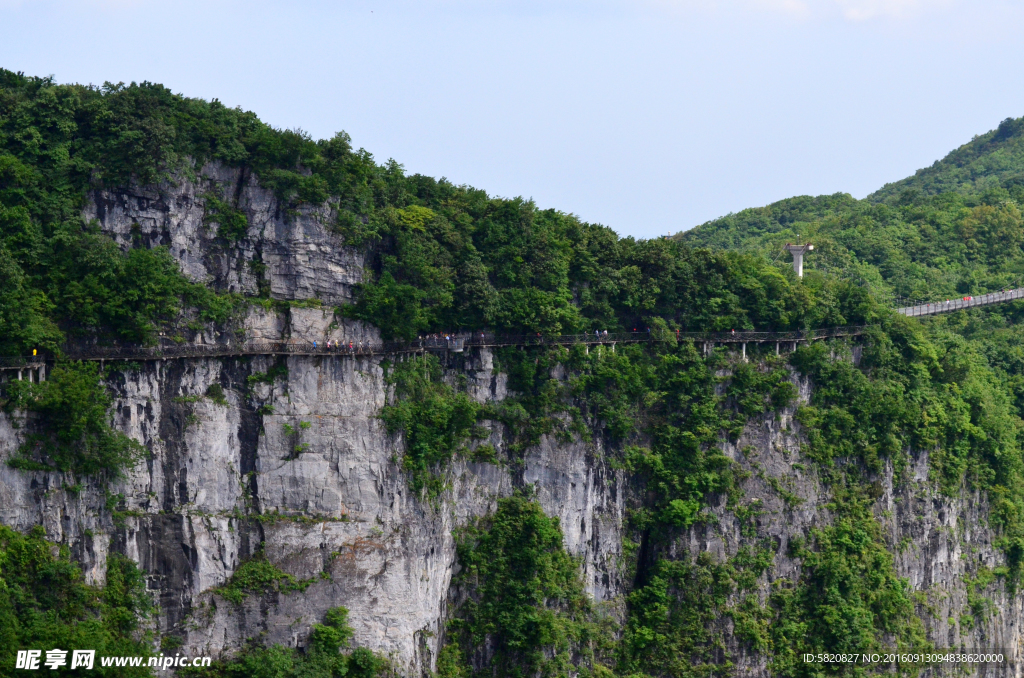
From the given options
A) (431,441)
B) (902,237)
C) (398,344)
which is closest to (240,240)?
(398,344)

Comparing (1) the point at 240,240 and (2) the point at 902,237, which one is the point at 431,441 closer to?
(1) the point at 240,240

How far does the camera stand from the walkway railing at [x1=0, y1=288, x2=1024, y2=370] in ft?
136

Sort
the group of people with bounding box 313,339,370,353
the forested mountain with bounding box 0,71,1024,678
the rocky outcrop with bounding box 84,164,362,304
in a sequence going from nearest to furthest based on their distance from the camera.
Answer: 1. the forested mountain with bounding box 0,71,1024,678
2. the rocky outcrop with bounding box 84,164,362,304
3. the group of people with bounding box 313,339,370,353

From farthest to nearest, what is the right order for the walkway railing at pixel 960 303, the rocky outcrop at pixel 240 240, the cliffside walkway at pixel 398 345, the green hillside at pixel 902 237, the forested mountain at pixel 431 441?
the green hillside at pixel 902 237 < the walkway railing at pixel 960 303 < the rocky outcrop at pixel 240 240 < the forested mountain at pixel 431 441 < the cliffside walkway at pixel 398 345

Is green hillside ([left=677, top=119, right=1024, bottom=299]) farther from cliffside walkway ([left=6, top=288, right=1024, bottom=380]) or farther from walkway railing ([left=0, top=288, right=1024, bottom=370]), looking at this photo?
walkway railing ([left=0, top=288, right=1024, bottom=370])

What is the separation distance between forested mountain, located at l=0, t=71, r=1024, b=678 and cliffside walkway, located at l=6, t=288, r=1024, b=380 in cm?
29

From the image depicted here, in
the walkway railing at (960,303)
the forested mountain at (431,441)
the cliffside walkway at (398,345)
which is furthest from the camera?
the walkway railing at (960,303)

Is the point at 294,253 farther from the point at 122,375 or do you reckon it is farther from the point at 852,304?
the point at 852,304

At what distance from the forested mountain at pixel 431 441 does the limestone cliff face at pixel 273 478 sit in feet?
0.32

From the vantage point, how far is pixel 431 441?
45.5m

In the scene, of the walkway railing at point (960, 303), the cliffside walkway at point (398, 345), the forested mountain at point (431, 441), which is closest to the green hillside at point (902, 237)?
the walkway railing at point (960, 303)

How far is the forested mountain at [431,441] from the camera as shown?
41.5 meters

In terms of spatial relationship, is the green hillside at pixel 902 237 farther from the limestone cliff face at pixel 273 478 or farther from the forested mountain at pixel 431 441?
the limestone cliff face at pixel 273 478

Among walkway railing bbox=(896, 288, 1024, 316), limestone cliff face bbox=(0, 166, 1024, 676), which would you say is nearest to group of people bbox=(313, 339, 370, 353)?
limestone cliff face bbox=(0, 166, 1024, 676)
